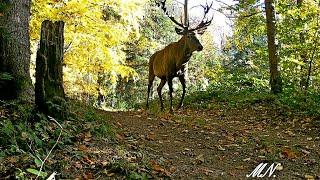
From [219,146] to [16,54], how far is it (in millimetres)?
3614

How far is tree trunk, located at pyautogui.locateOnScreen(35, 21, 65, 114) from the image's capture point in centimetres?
540

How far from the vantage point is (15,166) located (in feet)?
12.5

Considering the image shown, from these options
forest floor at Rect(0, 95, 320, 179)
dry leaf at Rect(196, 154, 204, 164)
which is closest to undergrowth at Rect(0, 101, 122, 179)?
forest floor at Rect(0, 95, 320, 179)

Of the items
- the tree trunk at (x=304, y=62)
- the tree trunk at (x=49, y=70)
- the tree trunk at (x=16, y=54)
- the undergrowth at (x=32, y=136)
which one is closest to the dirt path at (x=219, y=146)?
the undergrowth at (x=32, y=136)

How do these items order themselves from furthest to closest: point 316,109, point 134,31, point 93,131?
point 134,31 < point 316,109 < point 93,131

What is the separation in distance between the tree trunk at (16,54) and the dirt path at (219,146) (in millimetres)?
1727

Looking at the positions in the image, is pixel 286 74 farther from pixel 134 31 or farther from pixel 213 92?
pixel 134 31

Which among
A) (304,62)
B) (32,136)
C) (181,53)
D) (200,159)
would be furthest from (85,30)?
(304,62)

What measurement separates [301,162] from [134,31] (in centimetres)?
1095

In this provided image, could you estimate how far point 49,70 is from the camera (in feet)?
17.9

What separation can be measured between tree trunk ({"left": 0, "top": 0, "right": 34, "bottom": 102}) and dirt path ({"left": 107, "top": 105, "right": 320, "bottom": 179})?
1.73 m

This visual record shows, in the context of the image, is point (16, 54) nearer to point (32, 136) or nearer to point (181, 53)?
point (32, 136)

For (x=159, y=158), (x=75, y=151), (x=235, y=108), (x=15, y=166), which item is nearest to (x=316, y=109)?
(x=235, y=108)

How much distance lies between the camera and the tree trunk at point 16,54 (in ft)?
20.3
